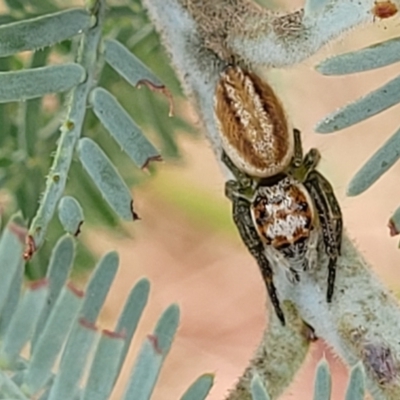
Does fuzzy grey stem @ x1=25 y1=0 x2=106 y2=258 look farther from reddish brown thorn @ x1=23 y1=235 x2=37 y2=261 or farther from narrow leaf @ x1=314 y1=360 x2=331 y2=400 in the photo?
narrow leaf @ x1=314 y1=360 x2=331 y2=400

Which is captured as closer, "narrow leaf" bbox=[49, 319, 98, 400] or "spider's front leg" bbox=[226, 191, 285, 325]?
"narrow leaf" bbox=[49, 319, 98, 400]

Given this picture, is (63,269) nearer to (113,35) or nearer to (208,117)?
(208,117)

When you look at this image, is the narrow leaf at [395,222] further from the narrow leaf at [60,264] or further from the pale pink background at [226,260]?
the pale pink background at [226,260]

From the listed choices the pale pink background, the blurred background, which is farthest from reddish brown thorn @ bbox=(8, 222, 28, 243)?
the pale pink background

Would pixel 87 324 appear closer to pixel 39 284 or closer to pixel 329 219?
pixel 39 284

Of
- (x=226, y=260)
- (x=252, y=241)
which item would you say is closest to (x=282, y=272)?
(x=252, y=241)

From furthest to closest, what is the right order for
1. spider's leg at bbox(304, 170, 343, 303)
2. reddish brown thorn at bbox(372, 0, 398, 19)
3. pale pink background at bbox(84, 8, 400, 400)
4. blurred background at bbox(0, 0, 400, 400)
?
pale pink background at bbox(84, 8, 400, 400) → blurred background at bbox(0, 0, 400, 400) → spider's leg at bbox(304, 170, 343, 303) → reddish brown thorn at bbox(372, 0, 398, 19)

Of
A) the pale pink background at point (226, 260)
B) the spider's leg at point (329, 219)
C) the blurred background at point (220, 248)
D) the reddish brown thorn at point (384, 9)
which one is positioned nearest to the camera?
the reddish brown thorn at point (384, 9)

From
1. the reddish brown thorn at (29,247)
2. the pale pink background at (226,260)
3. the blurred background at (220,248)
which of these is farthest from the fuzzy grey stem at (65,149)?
the pale pink background at (226,260)
